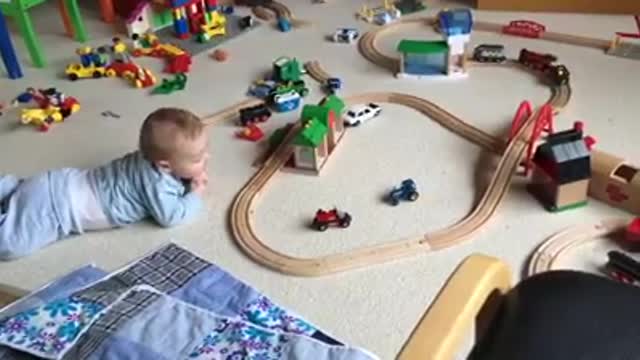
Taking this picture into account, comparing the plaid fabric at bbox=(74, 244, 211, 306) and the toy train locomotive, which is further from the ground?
the toy train locomotive

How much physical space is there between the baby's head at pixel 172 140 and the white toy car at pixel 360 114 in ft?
1.30

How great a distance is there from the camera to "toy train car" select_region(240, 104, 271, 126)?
167 centimetres

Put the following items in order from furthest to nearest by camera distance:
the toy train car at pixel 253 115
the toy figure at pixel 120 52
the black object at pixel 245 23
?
the black object at pixel 245 23 → the toy figure at pixel 120 52 → the toy train car at pixel 253 115

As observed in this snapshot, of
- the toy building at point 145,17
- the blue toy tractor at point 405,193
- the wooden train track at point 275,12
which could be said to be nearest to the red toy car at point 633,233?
the blue toy tractor at point 405,193

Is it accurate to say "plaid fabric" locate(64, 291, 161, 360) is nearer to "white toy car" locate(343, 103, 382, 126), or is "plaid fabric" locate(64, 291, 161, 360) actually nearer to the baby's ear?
the baby's ear

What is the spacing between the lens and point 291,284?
4.11 feet

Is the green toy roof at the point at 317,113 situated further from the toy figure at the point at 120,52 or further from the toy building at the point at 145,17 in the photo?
the toy building at the point at 145,17

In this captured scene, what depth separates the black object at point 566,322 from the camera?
0.54 metres

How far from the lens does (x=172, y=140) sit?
A: 1334 mm

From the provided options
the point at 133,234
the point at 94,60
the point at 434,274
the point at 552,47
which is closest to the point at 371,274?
the point at 434,274

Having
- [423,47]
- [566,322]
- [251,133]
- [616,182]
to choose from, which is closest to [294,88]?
[251,133]

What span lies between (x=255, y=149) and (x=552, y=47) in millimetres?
826

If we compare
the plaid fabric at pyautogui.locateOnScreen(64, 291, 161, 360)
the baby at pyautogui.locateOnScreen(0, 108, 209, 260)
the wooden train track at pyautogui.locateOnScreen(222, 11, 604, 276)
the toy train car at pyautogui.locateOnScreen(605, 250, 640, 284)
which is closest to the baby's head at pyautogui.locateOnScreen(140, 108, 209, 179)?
the baby at pyautogui.locateOnScreen(0, 108, 209, 260)

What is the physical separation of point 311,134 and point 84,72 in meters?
0.81
